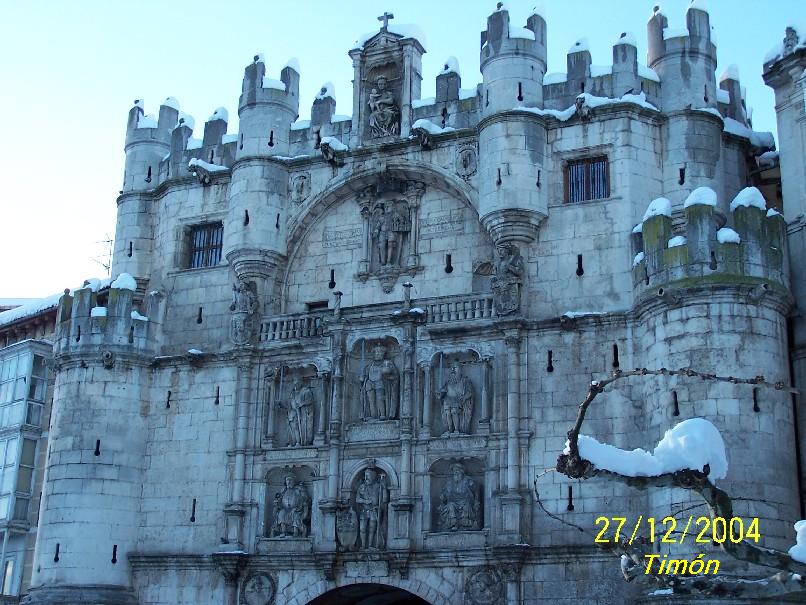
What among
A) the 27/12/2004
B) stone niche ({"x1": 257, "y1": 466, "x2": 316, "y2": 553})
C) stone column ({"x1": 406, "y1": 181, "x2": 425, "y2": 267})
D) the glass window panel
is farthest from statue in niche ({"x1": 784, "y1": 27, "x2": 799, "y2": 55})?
the glass window panel

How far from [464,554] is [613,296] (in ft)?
22.9

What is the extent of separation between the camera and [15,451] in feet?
127

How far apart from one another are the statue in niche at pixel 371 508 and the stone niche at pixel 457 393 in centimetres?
184

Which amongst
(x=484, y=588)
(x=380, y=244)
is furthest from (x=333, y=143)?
(x=484, y=588)

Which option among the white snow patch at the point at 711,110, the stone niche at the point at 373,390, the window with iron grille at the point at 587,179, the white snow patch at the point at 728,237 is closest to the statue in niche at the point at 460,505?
the stone niche at the point at 373,390

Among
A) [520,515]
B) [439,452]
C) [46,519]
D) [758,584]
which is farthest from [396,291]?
[758,584]

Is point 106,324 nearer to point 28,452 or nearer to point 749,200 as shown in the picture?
point 28,452

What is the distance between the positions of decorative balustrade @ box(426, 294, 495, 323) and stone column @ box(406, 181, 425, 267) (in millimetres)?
1618

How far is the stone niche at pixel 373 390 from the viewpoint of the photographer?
30.8 meters

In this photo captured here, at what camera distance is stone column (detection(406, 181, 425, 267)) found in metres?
32.4

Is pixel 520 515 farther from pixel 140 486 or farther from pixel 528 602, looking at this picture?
pixel 140 486

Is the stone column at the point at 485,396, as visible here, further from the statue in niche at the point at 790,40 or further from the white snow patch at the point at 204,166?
the statue in niche at the point at 790,40

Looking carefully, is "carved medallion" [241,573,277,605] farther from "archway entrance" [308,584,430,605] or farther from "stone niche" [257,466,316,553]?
"archway entrance" [308,584,430,605]

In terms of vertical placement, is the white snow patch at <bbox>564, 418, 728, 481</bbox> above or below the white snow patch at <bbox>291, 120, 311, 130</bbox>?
below
